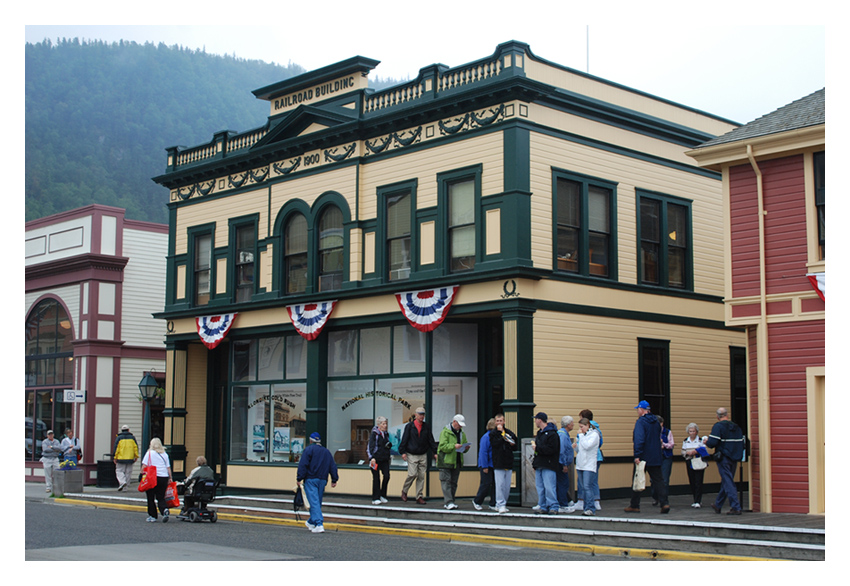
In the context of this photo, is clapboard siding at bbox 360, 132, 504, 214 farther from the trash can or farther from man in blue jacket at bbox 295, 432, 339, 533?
the trash can

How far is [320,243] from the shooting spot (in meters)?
24.0

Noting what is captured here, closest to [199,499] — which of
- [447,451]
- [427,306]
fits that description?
[447,451]

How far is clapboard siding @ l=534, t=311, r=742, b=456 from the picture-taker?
65.2 ft

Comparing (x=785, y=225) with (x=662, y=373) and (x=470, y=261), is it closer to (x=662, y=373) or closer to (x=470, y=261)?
(x=662, y=373)

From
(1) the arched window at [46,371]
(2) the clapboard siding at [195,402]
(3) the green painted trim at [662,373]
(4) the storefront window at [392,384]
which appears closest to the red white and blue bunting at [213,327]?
(2) the clapboard siding at [195,402]

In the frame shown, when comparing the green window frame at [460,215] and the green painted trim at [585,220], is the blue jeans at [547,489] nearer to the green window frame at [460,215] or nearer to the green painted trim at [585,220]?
the green painted trim at [585,220]

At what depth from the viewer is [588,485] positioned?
55.5 feet

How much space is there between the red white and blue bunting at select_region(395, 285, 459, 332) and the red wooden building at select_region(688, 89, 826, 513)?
19.1 ft

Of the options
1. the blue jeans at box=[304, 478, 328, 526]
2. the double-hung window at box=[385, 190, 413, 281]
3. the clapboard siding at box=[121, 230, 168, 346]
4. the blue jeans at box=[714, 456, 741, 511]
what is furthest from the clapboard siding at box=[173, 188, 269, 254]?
the blue jeans at box=[714, 456, 741, 511]

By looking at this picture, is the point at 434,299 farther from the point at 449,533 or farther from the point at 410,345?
the point at 449,533

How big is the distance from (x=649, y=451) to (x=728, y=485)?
143 cm

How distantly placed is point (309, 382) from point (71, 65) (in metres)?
107

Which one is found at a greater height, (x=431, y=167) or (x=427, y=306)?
(x=431, y=167)

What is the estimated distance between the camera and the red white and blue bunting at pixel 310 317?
23.3m
